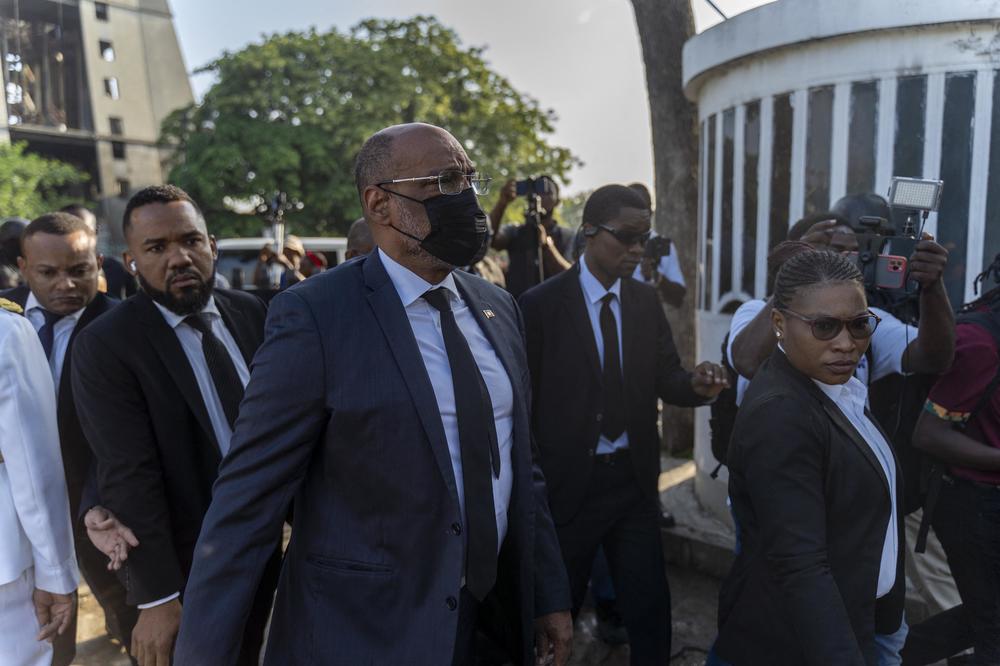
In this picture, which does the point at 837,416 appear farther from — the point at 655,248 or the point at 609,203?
the point at 655,248

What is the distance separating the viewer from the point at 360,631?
1.67 meters

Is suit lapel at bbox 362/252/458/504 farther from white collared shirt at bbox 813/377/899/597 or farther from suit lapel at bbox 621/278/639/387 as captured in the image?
suit lapel at bbox 621/278/639/387

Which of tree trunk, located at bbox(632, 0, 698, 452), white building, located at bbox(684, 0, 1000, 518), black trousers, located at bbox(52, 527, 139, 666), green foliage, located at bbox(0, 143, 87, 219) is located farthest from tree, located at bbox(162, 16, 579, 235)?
black trousers, located at bbox(52, 527, 139, 666)

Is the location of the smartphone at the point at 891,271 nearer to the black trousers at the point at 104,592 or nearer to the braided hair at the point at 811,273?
the braided hair at the point at 811,273

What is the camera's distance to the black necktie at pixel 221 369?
8.25 feet

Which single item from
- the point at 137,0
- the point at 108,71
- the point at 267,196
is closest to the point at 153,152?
the point at 108,71

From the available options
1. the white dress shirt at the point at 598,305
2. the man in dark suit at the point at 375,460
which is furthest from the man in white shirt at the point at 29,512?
the white dress shirt at the point at 598,305

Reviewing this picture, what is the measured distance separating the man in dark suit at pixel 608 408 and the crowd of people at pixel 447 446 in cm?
1

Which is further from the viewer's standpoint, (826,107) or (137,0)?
(137,0)

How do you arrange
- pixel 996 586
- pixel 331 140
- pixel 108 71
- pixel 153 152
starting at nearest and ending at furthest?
pixel 996 586, pixel 331 140, pixel 108 71, pixel 153 152

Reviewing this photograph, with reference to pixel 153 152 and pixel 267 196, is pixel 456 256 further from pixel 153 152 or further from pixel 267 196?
pixel 153 152

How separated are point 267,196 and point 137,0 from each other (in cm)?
1753

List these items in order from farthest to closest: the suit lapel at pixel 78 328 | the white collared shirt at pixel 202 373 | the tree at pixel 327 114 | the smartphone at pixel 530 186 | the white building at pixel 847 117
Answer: the tree at pixel 327 114
the smartphone at pixel 530 186
the white building at pixel 847 117
the suit lapel at pixel 78 328
the white collared shirt at pixel 202 373

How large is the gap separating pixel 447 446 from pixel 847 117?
3328mm
